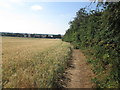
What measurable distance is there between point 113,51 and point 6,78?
4.77 metres

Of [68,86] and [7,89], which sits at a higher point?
[7,89]

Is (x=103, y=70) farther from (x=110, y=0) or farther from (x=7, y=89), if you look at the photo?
(x=7, y=89)

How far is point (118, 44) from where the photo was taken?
21.7ft

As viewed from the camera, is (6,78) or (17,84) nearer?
(17,84)

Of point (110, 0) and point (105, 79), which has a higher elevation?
point (110, 0)

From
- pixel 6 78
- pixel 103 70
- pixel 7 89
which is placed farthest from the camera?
pixel 103 70

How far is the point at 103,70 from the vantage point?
787 centimetres

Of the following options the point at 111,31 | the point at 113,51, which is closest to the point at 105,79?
the point at 113,51

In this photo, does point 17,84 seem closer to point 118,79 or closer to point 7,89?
point 7,89

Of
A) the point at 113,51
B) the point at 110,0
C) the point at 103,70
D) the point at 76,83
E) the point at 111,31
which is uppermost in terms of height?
the point at 110,0

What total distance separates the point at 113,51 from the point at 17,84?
14.0 ft

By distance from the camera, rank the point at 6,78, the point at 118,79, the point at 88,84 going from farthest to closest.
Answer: the point at 88,84 → the point at 6,78 → the point at 118,79

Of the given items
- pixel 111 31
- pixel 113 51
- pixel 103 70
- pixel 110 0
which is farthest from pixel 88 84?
pixel 110 0

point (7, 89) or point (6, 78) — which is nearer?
point (7, 89)
